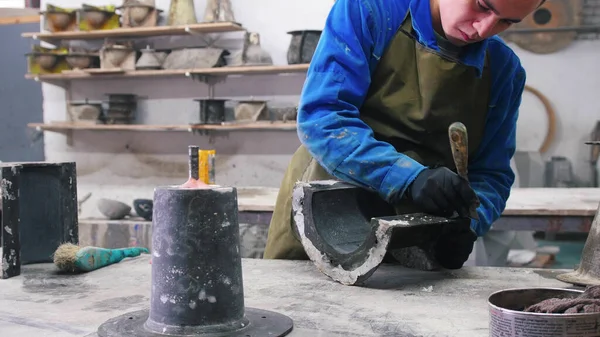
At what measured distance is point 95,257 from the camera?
5.21ft

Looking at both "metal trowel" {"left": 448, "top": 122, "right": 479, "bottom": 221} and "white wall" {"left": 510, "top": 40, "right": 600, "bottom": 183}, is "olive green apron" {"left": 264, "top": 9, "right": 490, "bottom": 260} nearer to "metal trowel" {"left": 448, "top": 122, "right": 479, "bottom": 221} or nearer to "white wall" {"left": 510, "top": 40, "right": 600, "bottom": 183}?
"metal trowel" {"left": 448, "top": 122, "right": 479, "bottom": 221}

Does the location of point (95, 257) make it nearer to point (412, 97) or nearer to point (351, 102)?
point (351, 102)

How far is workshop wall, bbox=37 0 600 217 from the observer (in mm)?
5004

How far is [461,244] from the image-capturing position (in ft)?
5.06

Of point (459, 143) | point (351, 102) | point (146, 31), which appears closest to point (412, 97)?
point (351, 102)

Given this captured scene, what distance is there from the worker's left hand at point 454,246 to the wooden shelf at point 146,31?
139 inches

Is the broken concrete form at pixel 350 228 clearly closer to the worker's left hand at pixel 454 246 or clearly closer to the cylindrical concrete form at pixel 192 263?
the worker's left hand at pixel 454 246

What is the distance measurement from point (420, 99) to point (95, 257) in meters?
0.92

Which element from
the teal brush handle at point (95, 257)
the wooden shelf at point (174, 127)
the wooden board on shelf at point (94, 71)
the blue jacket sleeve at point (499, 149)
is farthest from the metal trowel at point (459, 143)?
the wooden board on shelf at point (94, 71)

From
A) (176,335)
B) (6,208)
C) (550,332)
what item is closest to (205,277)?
(176,335)

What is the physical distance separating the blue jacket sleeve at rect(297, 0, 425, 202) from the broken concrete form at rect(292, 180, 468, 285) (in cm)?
8

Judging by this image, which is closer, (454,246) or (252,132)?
(454,246)

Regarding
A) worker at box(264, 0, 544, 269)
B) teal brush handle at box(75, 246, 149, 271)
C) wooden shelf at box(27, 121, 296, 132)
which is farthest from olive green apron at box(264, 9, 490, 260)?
wooden shelf at box(27, 121, 296, 132)

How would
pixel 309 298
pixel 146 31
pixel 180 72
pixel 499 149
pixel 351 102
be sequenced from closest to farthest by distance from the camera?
pixel 309 298, pixel 351 102, pixel 499 149, pixel 180 72, pixel 146 31
